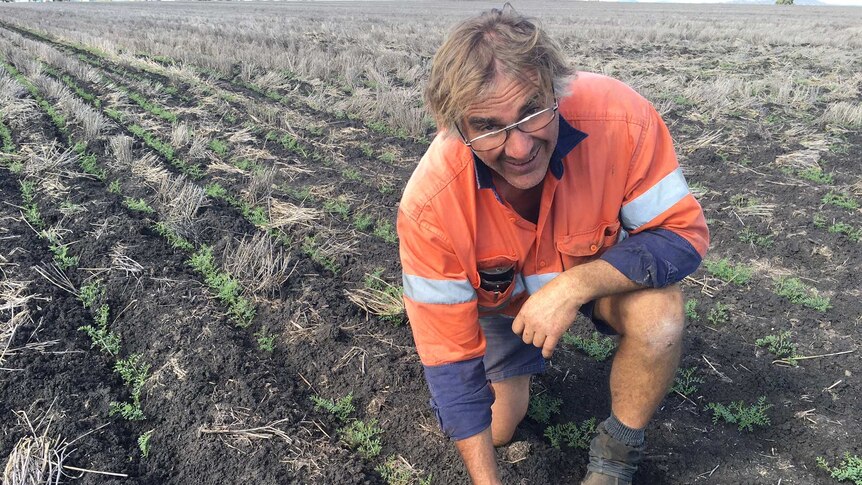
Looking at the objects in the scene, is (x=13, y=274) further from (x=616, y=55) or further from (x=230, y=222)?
(x=616, y=55)

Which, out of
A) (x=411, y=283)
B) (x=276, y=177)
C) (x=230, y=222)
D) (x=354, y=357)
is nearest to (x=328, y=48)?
(x=276, y=177)

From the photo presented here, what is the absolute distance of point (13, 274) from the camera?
385 centimetres

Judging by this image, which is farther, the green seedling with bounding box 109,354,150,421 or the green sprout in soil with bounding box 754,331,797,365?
the green sprout in soil with bounding box 754,331,797,365

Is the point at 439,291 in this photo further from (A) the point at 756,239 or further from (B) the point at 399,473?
(A) the point at 756,239

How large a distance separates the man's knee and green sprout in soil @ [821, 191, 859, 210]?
12.1ft

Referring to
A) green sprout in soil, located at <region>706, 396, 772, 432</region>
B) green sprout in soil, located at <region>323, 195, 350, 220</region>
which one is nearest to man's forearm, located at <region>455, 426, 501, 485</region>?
green sprout in soil, located at <region>706, 396, 772, 432</region>

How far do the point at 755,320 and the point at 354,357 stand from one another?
2.30 meters

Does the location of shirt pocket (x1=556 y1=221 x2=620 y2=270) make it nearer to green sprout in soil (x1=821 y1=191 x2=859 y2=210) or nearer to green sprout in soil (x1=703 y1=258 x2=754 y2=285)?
green sprout in soil (x1=703 y1=258 x2=754 y2=285)

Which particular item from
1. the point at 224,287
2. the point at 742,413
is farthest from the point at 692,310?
the point at 224,287

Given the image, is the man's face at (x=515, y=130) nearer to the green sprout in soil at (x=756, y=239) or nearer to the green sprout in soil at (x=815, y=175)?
the green sprout in soil at (x=756, y=239)

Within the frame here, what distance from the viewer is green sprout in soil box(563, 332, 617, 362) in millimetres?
3322

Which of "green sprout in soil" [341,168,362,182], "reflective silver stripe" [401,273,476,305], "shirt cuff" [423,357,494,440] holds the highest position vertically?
"reflective silver stripe" [401,273,476,305]


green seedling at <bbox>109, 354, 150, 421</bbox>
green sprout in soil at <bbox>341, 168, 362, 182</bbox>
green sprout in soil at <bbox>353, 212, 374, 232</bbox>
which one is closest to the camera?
→ green seedling at <bbox>109, 354, 150, 421</bbox>

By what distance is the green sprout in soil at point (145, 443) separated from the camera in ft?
8.79
